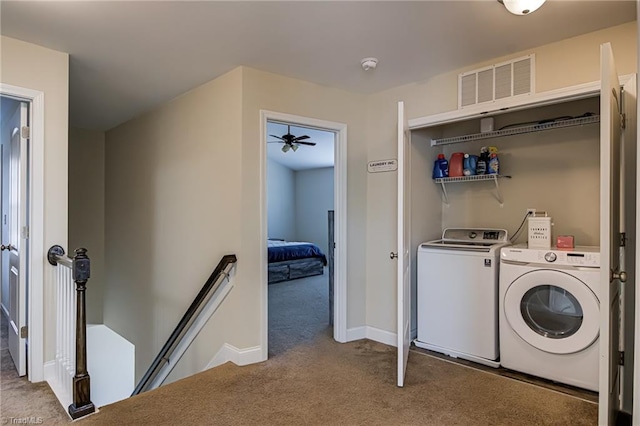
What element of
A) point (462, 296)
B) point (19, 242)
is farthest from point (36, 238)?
point (462, 296)

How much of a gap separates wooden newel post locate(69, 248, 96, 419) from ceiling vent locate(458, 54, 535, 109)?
9.36ft

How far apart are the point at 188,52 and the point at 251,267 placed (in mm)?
1669

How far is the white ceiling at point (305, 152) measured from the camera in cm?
657

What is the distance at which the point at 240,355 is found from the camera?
2.92m

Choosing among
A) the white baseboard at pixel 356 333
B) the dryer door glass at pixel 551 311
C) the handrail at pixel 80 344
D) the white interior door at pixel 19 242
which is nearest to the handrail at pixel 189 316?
the handrail at pixel 80 344

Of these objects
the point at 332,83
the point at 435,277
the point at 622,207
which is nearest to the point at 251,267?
the point at 435,277

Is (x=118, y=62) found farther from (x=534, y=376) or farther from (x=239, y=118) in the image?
(x=534, y=376)

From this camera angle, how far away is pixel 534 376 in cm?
268

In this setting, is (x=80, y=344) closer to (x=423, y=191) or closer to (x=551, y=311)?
(x=423, y=191)

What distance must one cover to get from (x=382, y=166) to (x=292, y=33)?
1.52 meters

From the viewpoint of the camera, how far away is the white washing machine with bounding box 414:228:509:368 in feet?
9.40

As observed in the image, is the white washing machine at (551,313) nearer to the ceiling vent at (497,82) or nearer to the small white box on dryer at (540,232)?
the small white box on dryer at (540,232)

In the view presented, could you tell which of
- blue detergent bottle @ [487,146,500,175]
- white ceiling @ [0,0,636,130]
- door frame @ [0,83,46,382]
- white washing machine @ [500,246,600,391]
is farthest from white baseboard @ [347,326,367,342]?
door frame @ [0,83,46,382]

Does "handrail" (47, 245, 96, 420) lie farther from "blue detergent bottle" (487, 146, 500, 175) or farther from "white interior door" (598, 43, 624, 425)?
"blue detergent bottle" (487, 146, 500, 175)
